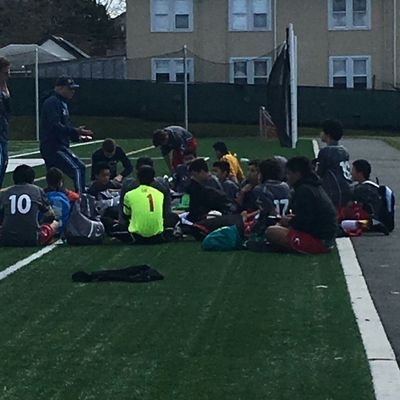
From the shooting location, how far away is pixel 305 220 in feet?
46.1

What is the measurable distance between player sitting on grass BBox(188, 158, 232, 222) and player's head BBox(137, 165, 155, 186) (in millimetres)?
868

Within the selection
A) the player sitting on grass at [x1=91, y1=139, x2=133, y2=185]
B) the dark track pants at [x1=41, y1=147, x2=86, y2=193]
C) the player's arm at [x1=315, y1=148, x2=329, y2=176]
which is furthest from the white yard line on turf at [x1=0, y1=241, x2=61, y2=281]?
the player sitting on grass at [x1=91, y1=139, x2=133, y2=185]

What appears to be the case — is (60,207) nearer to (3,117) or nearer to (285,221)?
(3,117)

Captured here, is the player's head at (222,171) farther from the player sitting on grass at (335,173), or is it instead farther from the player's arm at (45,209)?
the player's arm at (45,209)

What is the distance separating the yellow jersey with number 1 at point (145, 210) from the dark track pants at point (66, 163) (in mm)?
3497

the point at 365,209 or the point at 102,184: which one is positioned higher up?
the point at 102,184

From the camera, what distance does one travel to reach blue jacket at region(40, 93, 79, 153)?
18.7 metres

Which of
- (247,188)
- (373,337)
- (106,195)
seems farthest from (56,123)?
(373,337)

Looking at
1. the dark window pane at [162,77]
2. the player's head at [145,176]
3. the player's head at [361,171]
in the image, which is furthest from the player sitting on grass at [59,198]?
the dark window pane at [162,77]

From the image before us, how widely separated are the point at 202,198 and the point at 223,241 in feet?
4.94

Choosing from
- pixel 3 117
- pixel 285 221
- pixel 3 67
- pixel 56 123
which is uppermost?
pixel 3 67

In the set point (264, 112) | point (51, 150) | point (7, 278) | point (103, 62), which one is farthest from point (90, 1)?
point (7, 278)

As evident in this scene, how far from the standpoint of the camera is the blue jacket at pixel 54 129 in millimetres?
18688

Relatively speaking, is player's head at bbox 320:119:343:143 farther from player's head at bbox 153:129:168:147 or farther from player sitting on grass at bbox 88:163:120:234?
player's head at bbox 153:129:168:147
